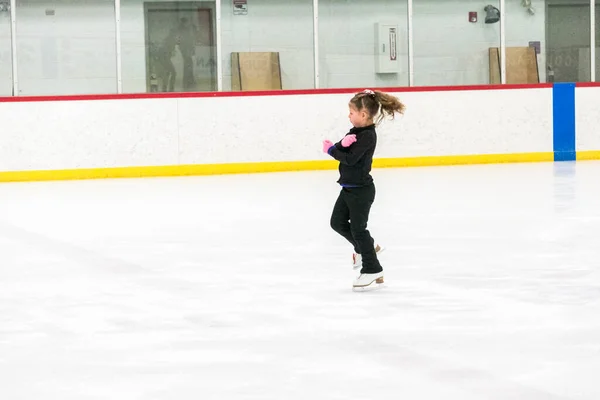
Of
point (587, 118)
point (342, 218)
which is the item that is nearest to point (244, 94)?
point (587, 118)

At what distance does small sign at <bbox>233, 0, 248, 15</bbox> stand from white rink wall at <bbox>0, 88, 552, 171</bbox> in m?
1.41

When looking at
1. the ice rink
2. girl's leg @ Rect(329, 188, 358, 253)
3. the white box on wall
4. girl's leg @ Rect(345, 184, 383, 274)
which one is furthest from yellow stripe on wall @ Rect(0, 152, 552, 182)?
girl's leg @ Rect(345, 184, 383, 274)

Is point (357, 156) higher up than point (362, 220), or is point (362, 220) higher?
point (357, 156)

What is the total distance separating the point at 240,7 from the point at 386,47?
203 centimetres

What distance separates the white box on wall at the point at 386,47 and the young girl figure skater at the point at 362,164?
417 inches

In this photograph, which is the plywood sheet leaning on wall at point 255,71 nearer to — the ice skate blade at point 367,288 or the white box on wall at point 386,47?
the white box on wall at point 386,47

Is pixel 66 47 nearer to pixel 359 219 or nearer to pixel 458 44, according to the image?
pixel 458 44

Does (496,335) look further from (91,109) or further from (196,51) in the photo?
(196,51)

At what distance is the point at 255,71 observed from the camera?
1545 cm

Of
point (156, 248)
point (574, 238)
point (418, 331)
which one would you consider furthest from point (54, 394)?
point (574, 238)

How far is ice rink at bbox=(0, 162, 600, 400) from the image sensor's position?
3605 millimetres

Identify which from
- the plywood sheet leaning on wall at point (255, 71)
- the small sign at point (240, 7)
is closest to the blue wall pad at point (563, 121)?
the plywood sheet leaning on wall at point (255, 71)

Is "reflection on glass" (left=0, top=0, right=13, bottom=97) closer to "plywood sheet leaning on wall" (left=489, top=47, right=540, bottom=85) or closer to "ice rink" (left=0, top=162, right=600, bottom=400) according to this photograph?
"ice rink" (left=0, top=162, right=600, bottom=400)

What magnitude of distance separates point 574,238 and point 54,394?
4445 mm
